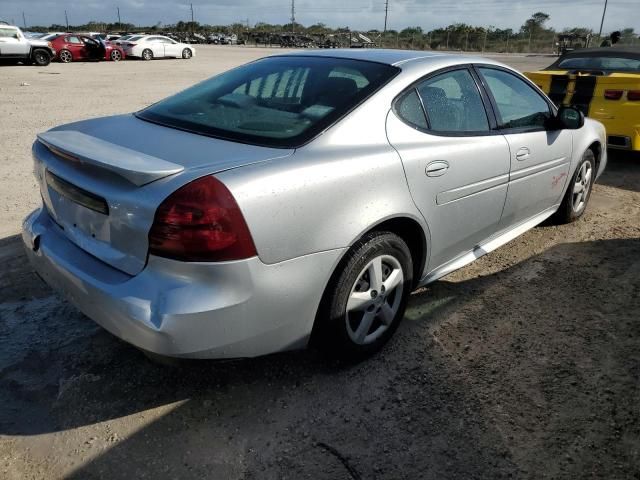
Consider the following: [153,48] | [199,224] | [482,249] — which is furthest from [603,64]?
[153,48]

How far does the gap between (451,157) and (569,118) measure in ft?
5.24

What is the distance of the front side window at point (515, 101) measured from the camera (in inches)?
139

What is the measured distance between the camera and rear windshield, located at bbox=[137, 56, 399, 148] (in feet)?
8.38

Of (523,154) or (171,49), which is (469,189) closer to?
(523,154)

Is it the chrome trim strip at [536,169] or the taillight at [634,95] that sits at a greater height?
the taillight at [634,95]

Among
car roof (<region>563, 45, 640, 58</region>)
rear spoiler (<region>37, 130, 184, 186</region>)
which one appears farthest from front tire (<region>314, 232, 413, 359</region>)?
car roof (<region>563, 45, 640, 58</region>)

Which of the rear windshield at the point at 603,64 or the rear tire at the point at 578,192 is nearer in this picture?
the rear tire at the point at 578,192

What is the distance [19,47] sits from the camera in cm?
2081

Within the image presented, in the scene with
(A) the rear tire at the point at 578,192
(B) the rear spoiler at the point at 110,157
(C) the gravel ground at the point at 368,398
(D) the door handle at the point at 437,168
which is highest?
(B) the rear spoiler at the point at 110,157

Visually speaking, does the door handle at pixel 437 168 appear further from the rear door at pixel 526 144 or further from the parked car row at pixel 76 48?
the parked car row at pixel 76 48

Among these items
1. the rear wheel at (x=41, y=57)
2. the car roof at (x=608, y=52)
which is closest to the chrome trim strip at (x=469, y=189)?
the car roof at (x=608, y=52)

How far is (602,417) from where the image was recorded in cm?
248

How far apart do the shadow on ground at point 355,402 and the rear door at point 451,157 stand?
1.87ft

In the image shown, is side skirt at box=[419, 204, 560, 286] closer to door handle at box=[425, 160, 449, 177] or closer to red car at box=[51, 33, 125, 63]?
door handle at box=[425, 160, 449, 177]
